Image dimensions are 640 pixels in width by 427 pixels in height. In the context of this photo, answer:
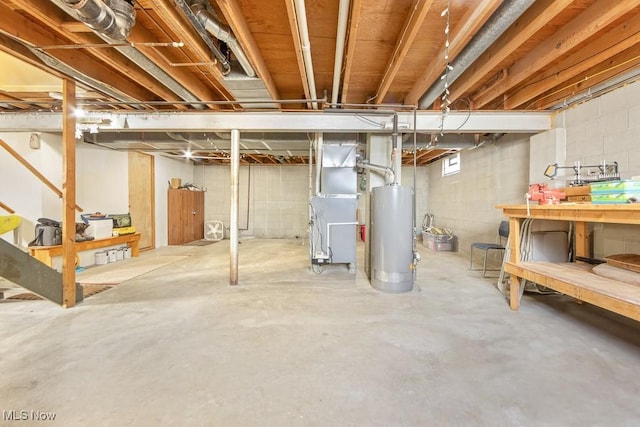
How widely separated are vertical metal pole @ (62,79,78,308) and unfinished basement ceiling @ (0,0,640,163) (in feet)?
0.83

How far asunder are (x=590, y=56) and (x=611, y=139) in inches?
40.2

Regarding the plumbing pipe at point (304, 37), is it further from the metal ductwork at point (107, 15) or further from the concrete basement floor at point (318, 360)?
the concrete basement floor at point (318, 360)

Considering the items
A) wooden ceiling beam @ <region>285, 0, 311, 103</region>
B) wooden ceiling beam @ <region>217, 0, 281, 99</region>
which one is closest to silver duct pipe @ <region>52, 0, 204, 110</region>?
wooden ceiling beam @ <region>217, 0, 281, 99</region>

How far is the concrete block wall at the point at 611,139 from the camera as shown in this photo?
2.60 meters

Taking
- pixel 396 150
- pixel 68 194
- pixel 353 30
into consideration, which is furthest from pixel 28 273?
pixel 396 150

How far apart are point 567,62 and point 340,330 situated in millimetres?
3336

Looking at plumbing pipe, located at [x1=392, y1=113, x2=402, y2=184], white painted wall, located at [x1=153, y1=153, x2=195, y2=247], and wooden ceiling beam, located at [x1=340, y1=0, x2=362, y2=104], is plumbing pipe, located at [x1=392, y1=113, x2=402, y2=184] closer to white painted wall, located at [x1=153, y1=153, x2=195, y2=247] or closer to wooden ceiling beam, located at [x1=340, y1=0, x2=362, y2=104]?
wooden ceiling beam, located at [x1=340, y1=0, x2=362, y2=104]

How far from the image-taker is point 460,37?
81.1 inches

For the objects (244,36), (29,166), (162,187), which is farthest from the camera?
(162,187)

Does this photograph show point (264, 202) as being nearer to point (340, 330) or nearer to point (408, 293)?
point (408, 293)

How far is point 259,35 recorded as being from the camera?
226 cm

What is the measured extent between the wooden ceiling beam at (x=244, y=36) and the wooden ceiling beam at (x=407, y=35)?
1241 mm

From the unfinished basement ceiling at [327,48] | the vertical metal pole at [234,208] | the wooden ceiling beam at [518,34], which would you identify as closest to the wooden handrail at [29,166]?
the unfinished basement ceiling at [327,48]

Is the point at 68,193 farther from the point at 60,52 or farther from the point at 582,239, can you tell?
the point at 582,239
